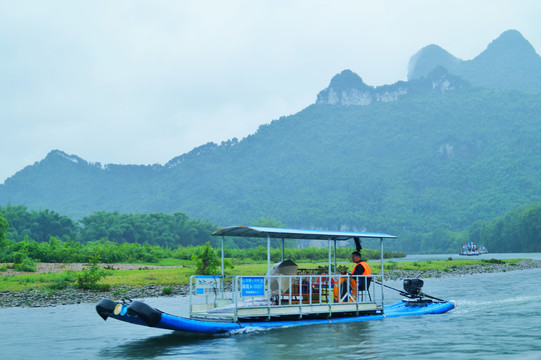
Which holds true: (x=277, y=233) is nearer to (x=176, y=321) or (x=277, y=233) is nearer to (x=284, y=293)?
(x=284, y=293)

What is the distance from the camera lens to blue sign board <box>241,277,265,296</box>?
16922mm

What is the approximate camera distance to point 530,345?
1608 cm

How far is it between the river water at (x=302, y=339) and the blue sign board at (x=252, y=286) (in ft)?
5.06

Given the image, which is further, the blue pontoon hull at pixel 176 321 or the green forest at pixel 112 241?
the green forest at pixel 112 241

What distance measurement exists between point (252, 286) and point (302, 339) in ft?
7.80

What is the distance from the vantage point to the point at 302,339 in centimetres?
1731

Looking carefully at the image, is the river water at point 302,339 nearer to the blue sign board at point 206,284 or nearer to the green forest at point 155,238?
the blue sign board at point 206,284

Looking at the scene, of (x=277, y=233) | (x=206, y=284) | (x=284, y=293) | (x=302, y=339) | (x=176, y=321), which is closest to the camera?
(x=176, y=321)

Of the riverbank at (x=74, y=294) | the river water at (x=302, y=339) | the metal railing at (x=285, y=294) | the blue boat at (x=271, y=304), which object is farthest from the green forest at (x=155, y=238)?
the blue boat at (x=271, y=304)

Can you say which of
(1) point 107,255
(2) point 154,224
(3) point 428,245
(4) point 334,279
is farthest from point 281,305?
(3) point 428,245

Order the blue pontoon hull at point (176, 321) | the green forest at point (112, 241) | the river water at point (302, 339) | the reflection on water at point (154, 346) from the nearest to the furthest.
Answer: the river water at point (302, 339), the reflection on water at point (154, 346), the blue pontoon hull at point (176, 321), the green forest at point (112, 241)

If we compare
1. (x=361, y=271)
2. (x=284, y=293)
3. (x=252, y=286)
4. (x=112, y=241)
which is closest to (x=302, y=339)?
(x=284, y=293)

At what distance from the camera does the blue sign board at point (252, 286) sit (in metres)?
16.9

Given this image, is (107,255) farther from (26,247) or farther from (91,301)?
(91,301)
